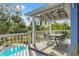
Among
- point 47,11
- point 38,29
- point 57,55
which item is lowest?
point 57,55

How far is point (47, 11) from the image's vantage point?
4180 mm

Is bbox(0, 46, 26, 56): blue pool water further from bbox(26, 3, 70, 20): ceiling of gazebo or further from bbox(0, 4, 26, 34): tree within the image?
bbox(26, 3, 70, 20): ceiling of gazebo

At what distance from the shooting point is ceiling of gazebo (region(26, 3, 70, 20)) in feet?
13.3

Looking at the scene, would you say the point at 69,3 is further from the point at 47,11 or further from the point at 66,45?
the point at 66,45

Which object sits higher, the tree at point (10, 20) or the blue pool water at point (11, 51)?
the tree at point (10, 20)

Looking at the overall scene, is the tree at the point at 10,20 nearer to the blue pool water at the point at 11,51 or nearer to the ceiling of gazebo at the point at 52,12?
the ceiling of gazebo at the point at 52,12

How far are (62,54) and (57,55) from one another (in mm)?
121

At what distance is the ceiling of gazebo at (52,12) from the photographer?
4066mm

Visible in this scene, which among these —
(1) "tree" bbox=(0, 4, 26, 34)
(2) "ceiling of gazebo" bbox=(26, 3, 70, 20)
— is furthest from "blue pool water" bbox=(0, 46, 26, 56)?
(2) "ceiling of gazebo" bbox=(26, 3, 70, 20)

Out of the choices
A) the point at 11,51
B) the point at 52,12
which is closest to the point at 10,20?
the point at 11,51

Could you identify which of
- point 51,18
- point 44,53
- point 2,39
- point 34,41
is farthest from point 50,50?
point 2,39

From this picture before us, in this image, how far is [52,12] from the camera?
165 inches

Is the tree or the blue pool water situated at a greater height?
the tree

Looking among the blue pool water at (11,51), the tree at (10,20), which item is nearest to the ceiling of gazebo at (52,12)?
the tree at (10,20)
